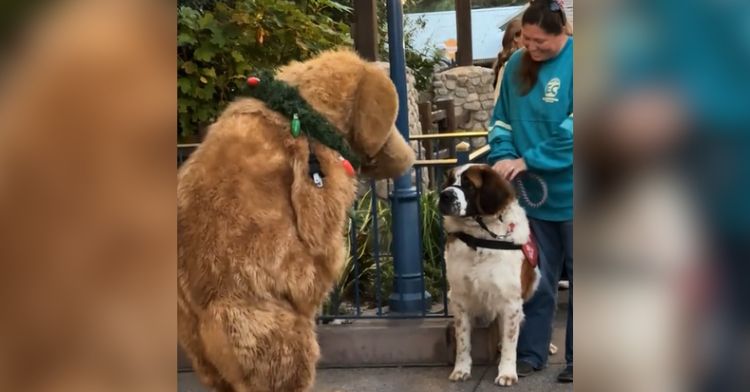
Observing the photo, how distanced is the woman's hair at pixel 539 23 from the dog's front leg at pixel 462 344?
1298 millimetres

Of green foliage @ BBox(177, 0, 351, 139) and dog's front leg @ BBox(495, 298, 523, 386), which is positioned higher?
green foliage @ BBox(177, 0, 351, 139)

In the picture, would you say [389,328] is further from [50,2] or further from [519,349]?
[50,2]

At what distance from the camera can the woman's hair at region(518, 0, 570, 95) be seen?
3701 mm

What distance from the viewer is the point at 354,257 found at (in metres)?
5.29

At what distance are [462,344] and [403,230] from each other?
3.09 feet

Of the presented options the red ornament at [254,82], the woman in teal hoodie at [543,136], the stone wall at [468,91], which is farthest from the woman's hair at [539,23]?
the stone wall at [468,91]

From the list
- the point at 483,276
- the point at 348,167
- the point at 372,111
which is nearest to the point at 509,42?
the point at 483,276

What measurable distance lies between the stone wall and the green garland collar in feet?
38.6

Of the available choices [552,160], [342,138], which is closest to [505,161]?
[552,160]

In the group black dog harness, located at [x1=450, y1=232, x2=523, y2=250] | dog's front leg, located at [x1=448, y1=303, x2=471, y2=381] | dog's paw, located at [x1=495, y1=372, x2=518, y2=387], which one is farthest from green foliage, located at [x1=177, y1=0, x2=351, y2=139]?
dog's paw, located at [x1=495, y1=372, x2=518, y2=387]

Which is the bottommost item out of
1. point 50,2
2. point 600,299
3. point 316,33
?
point 600,299

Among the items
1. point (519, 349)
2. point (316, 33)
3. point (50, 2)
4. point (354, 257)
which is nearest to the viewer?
point (50, 2)

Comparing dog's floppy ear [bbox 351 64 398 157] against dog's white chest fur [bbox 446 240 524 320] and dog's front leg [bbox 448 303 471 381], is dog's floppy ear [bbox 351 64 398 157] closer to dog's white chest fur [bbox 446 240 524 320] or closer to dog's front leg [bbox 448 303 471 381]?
dog's white chest fur [bbox 446 240 524 320]

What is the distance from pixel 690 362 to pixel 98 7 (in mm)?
1003
